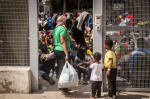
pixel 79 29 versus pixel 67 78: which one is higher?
pixel 79 29

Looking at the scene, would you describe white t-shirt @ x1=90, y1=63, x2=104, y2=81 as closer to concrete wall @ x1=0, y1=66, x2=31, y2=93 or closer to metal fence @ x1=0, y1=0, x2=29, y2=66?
concrete wall @ x1=0, y1=66, x2=31, y2=93

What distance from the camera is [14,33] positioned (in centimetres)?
609

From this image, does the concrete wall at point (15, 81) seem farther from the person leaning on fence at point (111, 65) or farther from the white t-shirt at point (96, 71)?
the person leaning on fence at point (111, 65)

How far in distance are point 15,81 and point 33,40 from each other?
1.13 meters

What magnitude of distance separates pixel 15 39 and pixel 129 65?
3043mm

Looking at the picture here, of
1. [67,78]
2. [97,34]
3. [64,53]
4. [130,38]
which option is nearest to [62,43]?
[64,53]

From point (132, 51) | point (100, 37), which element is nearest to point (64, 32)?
point (100, 37)

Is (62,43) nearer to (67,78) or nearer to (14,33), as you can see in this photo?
(67,78)

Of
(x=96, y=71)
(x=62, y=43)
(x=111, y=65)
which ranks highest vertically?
(x=62, y=43)

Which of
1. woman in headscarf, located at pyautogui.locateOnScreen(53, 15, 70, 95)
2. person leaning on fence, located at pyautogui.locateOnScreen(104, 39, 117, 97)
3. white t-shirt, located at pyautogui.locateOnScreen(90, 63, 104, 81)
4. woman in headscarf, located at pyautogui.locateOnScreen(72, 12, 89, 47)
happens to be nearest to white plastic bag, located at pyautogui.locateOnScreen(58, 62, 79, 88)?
woman in headscarf, located at pyautogui.locateOnScreen(53, 15, 70, 95)

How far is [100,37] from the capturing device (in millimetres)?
5785

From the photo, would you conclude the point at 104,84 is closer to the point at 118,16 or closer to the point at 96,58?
the point at 96,58

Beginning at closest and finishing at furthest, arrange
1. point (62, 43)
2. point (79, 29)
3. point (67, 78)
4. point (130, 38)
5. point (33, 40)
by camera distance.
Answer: point (67, 78) < point (62, 43) < point (130, 38) < point (33, 40) < point (79, 29)

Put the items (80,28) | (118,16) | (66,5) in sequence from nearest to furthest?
(118,16), (80,28), (66,5)
